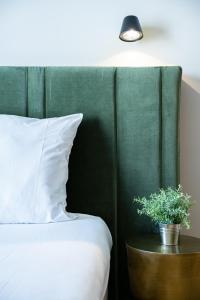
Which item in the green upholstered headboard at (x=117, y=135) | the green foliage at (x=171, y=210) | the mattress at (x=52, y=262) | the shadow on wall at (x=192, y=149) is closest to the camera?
the mattress at (x=52, y=262)

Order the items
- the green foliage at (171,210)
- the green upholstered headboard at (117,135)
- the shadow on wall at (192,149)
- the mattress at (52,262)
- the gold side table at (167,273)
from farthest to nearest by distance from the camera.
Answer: the shadow on wall at (192,149) → the green upholstered headboard at (117,135) → the green foliage at (171,210) → the gold side table at (167,273) → the mattress at (52,262)

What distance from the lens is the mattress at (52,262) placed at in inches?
32.2

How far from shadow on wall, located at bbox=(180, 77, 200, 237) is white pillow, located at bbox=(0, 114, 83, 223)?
654 mm

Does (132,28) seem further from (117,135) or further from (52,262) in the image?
(52,262)

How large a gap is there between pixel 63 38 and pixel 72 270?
1519 mm

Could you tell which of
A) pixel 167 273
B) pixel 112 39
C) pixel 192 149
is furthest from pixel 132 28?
pixel 167 273

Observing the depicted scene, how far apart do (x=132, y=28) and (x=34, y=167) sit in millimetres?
927

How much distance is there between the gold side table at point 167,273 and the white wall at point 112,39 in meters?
0.59

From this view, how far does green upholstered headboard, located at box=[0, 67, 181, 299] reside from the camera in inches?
73.7

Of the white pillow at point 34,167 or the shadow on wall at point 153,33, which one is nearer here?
the white pillow at point 34,167

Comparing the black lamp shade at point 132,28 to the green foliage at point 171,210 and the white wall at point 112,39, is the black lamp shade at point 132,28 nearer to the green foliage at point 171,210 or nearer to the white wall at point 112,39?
the white wall at point 112,39

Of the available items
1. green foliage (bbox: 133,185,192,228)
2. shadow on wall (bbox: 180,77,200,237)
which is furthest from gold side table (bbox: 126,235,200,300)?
shadow on wall (bbox: 180,77,200,237)

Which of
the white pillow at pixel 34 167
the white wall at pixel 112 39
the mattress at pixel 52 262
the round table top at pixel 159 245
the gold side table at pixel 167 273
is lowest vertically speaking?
the gold side table at pixel 167 273

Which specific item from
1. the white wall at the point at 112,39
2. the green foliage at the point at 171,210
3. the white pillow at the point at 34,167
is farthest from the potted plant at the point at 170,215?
the white wall at the point at 112,39
